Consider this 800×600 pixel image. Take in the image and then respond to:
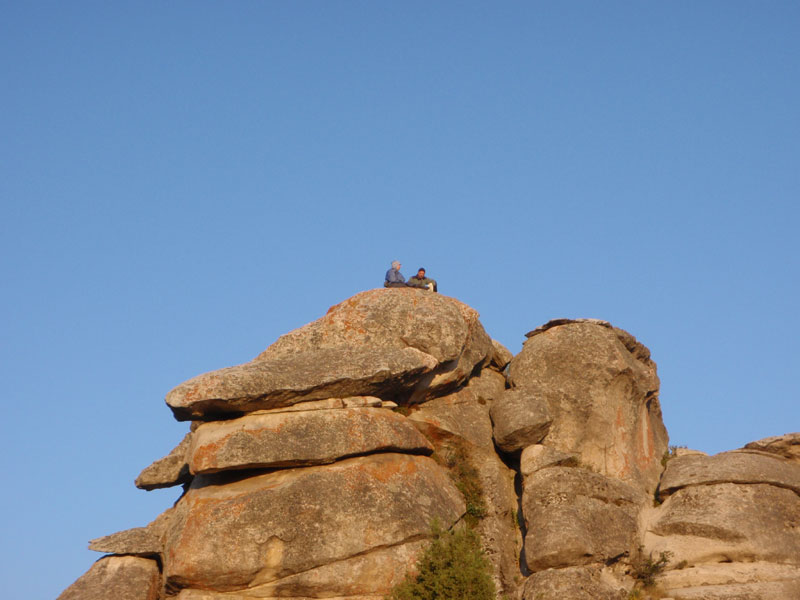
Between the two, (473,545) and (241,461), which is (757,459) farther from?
(241,461)

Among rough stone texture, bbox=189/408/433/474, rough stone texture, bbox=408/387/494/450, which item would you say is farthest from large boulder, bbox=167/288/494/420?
rough stone texture, bbox=189/408/433/474

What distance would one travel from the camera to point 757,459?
3519 centimetres

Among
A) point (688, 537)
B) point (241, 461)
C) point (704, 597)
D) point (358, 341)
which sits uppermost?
point (358, 341)

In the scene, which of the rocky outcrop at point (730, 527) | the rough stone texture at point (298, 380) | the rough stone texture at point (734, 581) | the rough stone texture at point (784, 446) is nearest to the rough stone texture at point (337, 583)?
the rough stone texture at point (298, 380)

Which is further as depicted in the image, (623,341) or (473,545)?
(623,341)

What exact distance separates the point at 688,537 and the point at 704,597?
319 cm

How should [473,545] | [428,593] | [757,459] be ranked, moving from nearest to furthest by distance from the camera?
[428,593], [473,545], [757,459]

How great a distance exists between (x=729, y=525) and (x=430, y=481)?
965 centimetres

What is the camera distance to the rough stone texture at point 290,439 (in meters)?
31.0

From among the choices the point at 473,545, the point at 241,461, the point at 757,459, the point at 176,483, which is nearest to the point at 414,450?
the point at 473,545

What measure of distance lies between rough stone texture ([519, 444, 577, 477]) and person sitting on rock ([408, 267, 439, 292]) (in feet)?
26.2

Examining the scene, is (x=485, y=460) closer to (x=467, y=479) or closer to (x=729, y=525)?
(x=467, y=479)

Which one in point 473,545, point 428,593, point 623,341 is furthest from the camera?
point 623,341

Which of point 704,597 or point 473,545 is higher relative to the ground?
point 473,545
